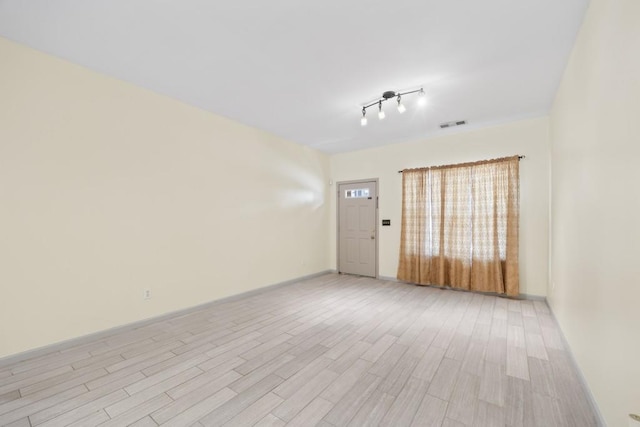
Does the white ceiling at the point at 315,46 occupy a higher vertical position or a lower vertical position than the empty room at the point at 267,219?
higher

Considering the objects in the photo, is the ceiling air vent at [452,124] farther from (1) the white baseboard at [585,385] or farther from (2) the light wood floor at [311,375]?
(1) the white baseboard at [585,385]

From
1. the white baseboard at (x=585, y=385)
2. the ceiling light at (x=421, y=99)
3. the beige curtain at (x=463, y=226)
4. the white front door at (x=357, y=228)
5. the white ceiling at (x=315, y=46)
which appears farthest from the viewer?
the white front door at (x=357, y=228)

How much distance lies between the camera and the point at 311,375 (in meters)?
2.18

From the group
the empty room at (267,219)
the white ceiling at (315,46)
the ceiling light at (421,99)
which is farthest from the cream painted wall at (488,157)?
the ceiling light at (421,99)

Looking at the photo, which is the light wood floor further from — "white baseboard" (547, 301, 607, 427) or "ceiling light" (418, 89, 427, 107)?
"ceiling light" (418, 89, 427, 107)

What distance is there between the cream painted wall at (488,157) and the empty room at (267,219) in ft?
0.13

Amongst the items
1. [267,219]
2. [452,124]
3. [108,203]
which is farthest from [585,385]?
[108,203]

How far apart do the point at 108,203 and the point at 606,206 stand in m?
4.46

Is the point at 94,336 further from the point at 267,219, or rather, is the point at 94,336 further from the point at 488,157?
the point at 488,157

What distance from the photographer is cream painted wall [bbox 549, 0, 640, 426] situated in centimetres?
127

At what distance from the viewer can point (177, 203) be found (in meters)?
3.56

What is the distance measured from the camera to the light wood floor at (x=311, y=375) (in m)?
1.74

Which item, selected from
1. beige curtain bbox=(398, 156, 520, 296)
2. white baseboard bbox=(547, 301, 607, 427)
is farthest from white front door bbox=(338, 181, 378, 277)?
white baseboard bbox=(547, 301, 607, 427)

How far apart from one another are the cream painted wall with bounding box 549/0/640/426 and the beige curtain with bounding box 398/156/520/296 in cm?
169
